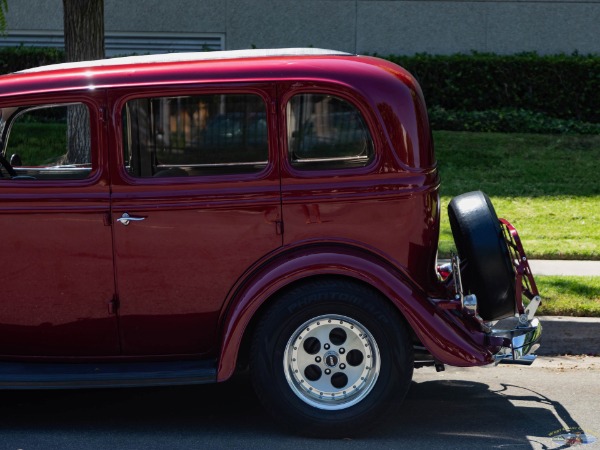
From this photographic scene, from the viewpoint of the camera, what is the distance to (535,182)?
11383 millimetres

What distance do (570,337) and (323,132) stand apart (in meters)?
2.68

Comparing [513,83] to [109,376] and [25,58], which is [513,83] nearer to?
[25,58]

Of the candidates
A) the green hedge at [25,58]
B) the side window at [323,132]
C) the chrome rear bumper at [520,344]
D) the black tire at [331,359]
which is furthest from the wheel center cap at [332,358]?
the green hedge at [25,58]

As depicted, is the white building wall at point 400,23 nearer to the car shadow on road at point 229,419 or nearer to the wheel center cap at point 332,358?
the car shadow on road at point 229,419

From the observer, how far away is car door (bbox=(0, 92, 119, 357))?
5246 millimetres

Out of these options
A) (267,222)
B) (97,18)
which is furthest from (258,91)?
(97,18)

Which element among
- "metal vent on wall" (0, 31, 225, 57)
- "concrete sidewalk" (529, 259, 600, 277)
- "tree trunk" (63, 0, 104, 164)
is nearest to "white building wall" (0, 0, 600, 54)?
"metal vent on wall" (0, 31, 225, 57)

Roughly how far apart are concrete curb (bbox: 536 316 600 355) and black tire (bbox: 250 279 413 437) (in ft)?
6.85

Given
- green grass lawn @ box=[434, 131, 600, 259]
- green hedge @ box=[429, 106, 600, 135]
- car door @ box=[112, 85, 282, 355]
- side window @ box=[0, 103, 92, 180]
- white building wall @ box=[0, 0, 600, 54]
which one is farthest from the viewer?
white building wall @ box=[0, 0, 600, 54]

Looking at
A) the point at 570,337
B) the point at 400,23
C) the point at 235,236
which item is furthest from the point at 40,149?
the point at 400,23

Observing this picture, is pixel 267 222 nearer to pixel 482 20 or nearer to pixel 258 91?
pixel 258 91

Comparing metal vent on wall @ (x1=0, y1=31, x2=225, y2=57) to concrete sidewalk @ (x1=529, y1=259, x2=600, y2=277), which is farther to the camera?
metal vent on wall @ (x1=0, y1=31, x2=225, y2=57)

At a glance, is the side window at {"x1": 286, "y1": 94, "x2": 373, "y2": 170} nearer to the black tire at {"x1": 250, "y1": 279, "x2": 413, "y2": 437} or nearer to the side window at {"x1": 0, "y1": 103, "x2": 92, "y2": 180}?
the black tire at {"x1": 250, "y1": 279, "x2": 413, "y2": 437}

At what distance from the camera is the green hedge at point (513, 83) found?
14.1 meters
